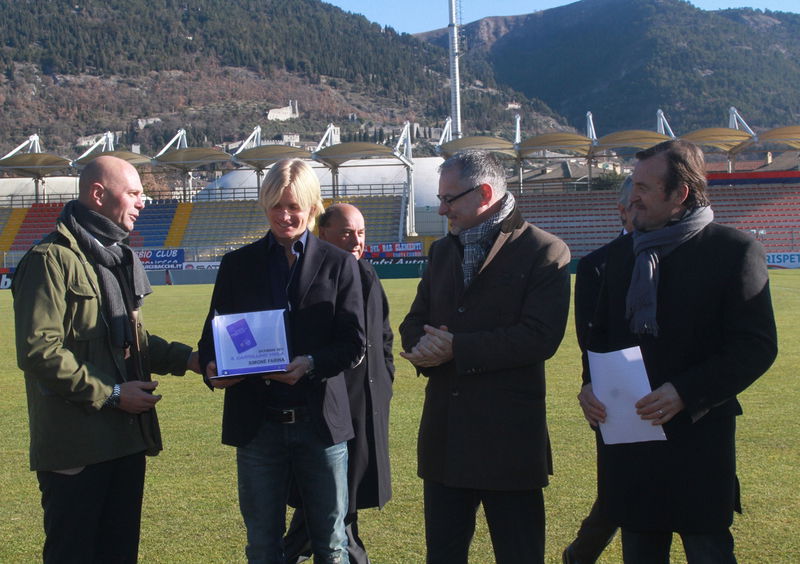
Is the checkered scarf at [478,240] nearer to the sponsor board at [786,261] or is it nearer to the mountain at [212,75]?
the sponsor board at [786,261]

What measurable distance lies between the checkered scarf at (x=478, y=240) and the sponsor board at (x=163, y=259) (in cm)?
3685

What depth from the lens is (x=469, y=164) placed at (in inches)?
133

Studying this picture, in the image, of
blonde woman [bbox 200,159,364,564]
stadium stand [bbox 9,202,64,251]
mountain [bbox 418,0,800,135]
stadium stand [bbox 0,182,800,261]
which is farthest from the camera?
mountain [bbox 418,0,800,135]

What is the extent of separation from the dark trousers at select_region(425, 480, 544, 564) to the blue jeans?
403 millimetres

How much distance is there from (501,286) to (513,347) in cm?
27

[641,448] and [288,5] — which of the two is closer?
[641,448]

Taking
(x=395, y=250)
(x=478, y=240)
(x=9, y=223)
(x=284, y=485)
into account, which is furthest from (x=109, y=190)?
(x=9, y=223)

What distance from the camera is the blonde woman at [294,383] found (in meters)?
3.19

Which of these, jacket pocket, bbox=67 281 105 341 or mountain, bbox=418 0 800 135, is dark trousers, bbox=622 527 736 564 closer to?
jacket pocket, bbox=67 281 105 341

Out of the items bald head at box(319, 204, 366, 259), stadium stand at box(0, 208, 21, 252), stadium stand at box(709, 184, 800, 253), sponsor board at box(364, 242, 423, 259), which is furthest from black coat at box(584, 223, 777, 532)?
stadium stand at box(0, 208, 21, 252)

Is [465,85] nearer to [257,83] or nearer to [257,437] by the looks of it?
[257,83]

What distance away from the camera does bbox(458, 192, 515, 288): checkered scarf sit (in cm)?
337

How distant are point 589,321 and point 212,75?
165447 mm

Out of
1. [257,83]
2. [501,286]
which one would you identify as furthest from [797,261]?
[257,83]
